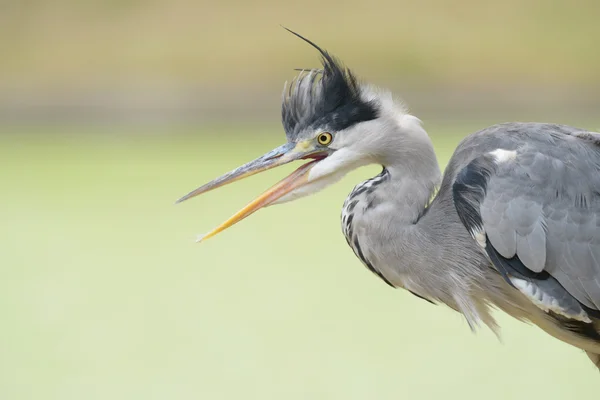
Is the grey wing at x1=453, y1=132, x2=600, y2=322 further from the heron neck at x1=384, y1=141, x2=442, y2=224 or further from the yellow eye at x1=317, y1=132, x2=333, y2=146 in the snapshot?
the yellow eye at x1=317, y1=132, x2=333, y2=146

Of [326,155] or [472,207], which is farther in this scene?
[326,155]

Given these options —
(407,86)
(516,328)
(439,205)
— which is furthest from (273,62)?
(439,205)

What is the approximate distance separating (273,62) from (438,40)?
125 centimetres

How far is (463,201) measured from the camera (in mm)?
1729

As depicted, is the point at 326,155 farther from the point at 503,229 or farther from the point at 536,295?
the point at 536,295

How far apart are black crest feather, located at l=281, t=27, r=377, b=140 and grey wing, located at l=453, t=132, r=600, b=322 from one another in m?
0.27

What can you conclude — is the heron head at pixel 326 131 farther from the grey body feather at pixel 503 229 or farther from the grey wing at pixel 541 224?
the grey wing at pixel 541 224

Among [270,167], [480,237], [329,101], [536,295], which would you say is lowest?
[536,295]

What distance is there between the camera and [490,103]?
6.28m

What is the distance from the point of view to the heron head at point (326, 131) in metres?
1.83

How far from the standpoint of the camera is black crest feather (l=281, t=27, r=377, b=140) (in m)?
1.83

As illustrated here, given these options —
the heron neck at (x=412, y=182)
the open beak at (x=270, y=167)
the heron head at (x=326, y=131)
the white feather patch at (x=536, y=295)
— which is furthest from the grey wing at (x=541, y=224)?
the open beak at (x=270, y=167)

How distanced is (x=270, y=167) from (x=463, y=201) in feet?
1.30

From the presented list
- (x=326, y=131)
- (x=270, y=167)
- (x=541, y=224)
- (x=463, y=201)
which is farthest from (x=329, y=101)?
(x=541, y=224)
